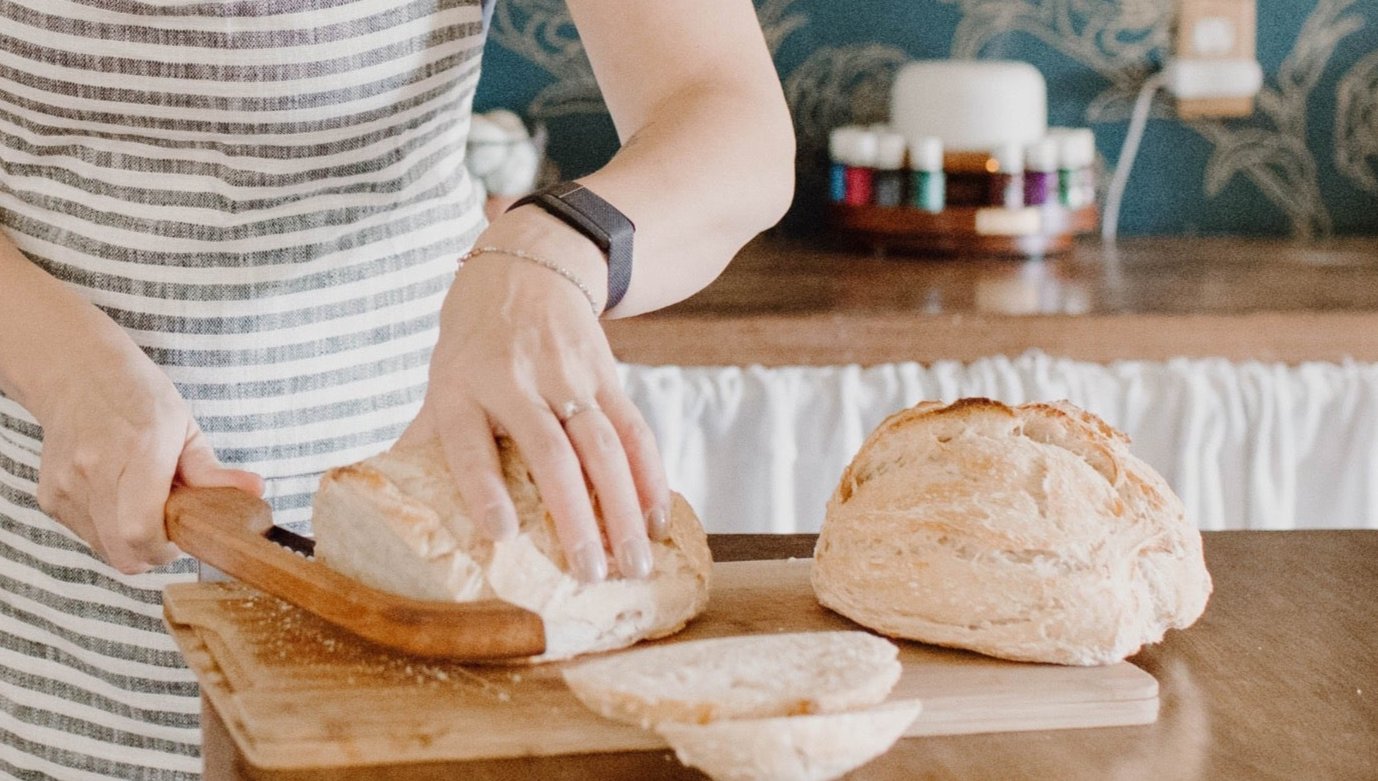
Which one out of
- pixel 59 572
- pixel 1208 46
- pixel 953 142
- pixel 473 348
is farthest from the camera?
pixel 1208 46

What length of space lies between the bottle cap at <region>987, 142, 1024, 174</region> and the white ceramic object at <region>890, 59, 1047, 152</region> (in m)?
0.02

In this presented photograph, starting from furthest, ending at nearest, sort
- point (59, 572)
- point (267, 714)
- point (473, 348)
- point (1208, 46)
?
1. point (1208, 46)
2. point (59, 572)
3. point (473, 348)
4. point (267, 714)

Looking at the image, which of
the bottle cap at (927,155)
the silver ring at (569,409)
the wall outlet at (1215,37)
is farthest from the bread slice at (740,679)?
the wall outlet at (1215,37)

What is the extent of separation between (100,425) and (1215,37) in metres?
2.00

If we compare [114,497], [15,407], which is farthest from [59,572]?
[114,497]

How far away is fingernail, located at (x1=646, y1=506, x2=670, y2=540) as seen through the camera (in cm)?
82

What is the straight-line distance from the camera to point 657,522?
0.82 m

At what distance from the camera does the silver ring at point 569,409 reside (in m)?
0.79

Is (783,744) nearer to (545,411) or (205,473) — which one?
(545,411)

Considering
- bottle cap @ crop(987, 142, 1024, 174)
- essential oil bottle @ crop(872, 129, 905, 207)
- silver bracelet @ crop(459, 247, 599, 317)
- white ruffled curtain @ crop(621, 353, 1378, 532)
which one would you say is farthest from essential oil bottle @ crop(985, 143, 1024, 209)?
silver bracelet @ crop(459, 247, 599, 317)

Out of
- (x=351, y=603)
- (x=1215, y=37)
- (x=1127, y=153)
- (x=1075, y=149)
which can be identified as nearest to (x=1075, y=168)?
(x=1075, y=149)

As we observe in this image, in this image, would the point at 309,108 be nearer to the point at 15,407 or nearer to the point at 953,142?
the point at 15,407

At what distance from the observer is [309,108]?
1.09 m

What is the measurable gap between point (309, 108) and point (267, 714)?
1.73 ft
